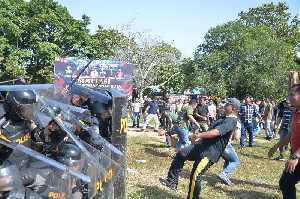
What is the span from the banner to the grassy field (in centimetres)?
340

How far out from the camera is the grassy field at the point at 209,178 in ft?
17.9

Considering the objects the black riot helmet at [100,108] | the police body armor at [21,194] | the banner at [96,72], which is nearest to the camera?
the police body armor at [21,194]

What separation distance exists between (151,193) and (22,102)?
314 cm

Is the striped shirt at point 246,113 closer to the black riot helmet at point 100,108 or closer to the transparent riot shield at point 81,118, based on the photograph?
the black riot helmet at point 100,108

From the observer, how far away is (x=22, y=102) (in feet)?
9.67

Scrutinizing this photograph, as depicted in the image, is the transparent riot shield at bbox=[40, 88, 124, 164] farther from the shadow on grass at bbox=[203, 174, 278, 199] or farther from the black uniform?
the shadow on grass at bbox=[203, 174, 278, 199]

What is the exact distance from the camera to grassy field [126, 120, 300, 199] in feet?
17.9

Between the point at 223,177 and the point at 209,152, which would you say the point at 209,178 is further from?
the point at 209,152

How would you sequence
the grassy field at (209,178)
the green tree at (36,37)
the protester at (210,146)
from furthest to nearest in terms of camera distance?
the green tree at (36,37)
the grassy field at (209,178)
the protester at (210,146)

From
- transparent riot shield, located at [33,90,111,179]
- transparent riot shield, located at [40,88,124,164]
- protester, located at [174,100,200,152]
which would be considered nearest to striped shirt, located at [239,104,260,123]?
protester, located at [174,100,200,152]

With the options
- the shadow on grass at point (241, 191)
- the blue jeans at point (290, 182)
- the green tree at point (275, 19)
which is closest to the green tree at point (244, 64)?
the green tree at point (275, 19)

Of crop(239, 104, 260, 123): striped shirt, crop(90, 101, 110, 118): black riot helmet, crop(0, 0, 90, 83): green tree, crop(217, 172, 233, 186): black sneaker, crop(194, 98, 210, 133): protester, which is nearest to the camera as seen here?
crop(90, 101, 110, 118): black riot helmet

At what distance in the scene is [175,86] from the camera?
2941 centimetres

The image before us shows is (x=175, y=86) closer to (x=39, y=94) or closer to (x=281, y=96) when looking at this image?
(x=281, y=96)
